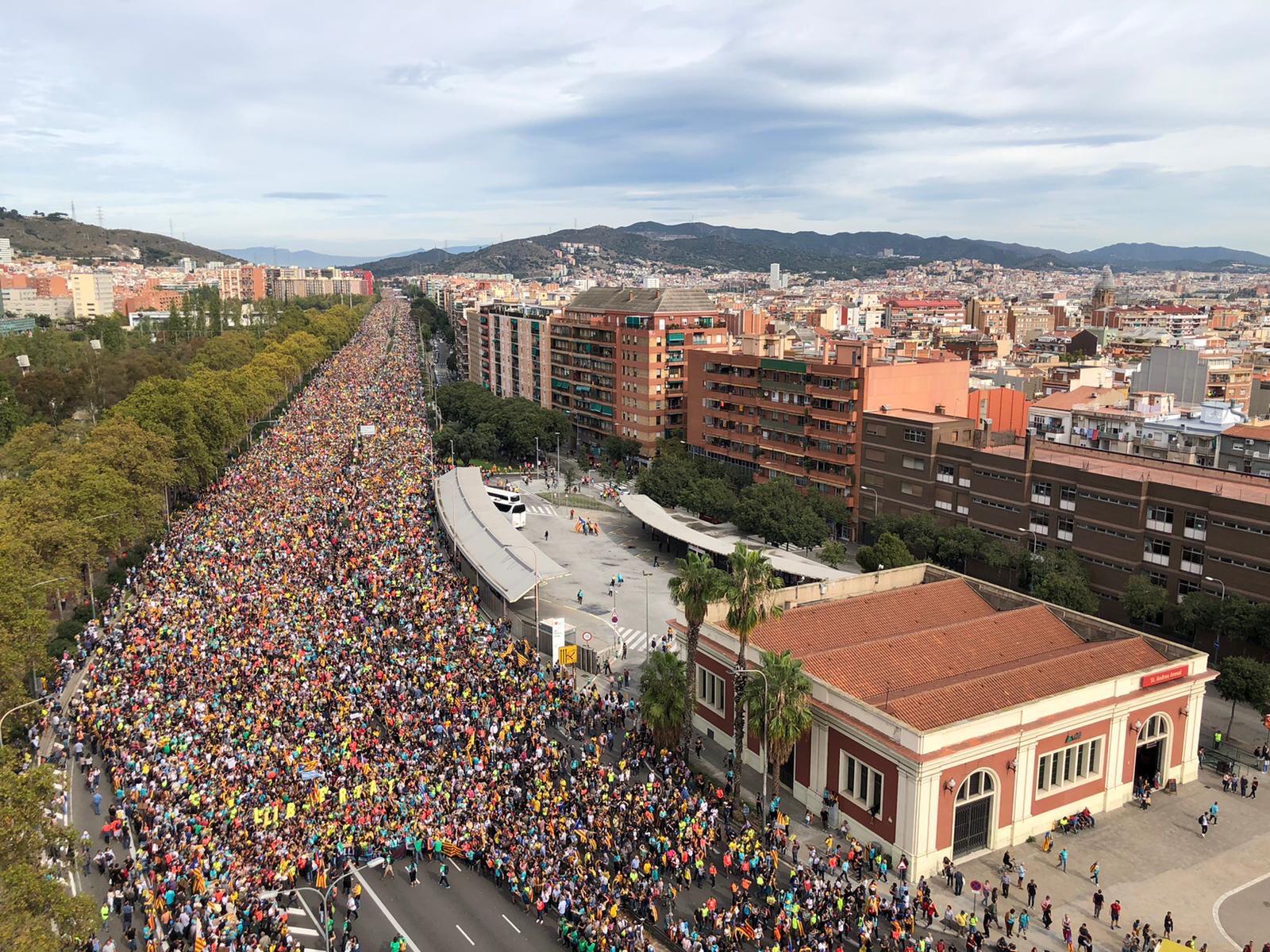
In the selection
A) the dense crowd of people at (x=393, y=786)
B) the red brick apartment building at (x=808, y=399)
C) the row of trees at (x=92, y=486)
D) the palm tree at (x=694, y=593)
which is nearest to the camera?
the dense crowd of people at (x=393, y=786)

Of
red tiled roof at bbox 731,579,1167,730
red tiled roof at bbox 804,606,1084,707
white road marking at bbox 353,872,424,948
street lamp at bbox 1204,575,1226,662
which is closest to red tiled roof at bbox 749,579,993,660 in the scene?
red tiled roof at bbox 731,579,1167,730

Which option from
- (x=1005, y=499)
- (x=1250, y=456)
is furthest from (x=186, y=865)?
(x=1250, y=456)

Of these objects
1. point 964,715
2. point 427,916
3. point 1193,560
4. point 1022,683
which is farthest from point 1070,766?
point 427,916

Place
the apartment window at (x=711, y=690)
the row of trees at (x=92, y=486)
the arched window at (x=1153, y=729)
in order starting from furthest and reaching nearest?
the row of trees at (x=92, y=486), the apartment window at (x=711, y=690), the arched window at (x=1153, y=729)

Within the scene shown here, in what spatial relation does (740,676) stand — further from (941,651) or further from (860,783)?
(941,651)

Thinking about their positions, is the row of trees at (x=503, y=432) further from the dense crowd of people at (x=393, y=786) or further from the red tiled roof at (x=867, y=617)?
the red tiled roof at (x=867, y=617)

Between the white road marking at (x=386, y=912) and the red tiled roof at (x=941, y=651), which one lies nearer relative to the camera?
the white road marking at (x=386, y=912)

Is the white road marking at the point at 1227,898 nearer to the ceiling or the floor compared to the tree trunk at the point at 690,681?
nearer to the floor

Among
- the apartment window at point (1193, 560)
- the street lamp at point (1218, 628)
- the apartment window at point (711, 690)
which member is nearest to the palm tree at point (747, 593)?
the apartment window at point (711, 690)
